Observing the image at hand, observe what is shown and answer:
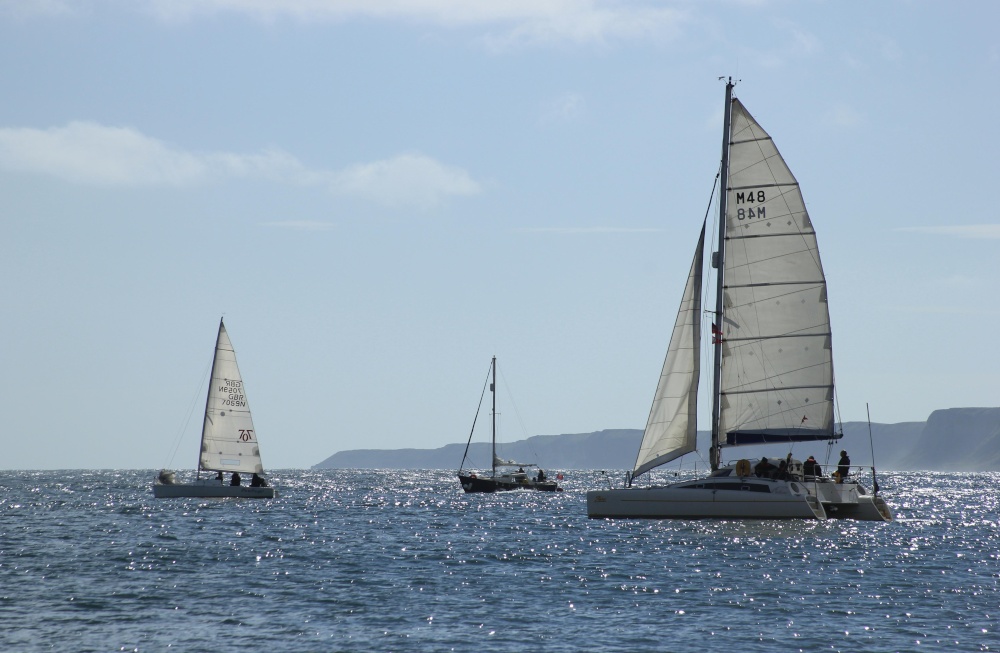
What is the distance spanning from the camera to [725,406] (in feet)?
164

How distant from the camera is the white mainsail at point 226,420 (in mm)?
72938

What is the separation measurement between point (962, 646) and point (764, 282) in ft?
93.3

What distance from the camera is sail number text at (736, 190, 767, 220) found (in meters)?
49.8

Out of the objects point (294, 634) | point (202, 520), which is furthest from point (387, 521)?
point (294, 634)

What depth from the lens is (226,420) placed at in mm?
73375

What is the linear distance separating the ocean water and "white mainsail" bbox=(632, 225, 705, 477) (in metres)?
3.35

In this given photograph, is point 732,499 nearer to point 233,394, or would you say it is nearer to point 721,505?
point 721,505

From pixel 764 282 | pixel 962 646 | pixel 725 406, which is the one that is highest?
pixel 764 282

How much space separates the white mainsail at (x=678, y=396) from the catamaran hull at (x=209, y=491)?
30.7 m

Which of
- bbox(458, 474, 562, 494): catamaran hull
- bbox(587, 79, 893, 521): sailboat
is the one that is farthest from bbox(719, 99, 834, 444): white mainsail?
bbox(458, 474, 562, 494): catamaran hull

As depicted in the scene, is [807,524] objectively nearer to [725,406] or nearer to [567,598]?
[725,406]

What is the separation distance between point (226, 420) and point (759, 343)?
121ft

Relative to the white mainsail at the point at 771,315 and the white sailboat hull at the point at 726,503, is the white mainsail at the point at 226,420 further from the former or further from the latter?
the white mainsail at the point at 771,315

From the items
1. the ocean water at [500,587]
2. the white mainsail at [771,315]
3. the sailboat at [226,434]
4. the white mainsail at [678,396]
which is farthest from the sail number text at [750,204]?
the sailboat at [226,434]
